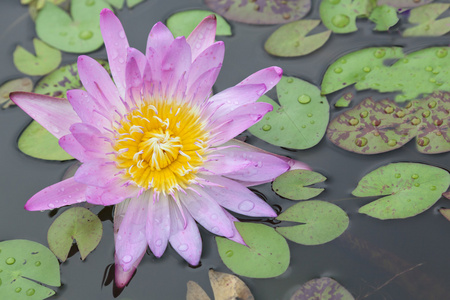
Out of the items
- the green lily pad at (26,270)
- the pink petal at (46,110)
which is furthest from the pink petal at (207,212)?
the green lily pad at (26,270)

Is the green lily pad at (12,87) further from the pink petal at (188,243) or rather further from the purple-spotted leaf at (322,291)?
the purple-spotted leaf at (322,291)

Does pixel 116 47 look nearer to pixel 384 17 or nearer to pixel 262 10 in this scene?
pixel 262 10

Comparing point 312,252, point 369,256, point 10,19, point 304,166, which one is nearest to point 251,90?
point 304,166

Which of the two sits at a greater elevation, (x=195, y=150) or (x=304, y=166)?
(x=195, y=150)

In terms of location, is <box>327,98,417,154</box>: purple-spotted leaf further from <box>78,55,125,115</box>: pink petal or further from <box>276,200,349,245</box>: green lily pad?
<box>78,55,125,115</box>: pink petal

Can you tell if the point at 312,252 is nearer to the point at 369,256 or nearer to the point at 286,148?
the point at 369,256
